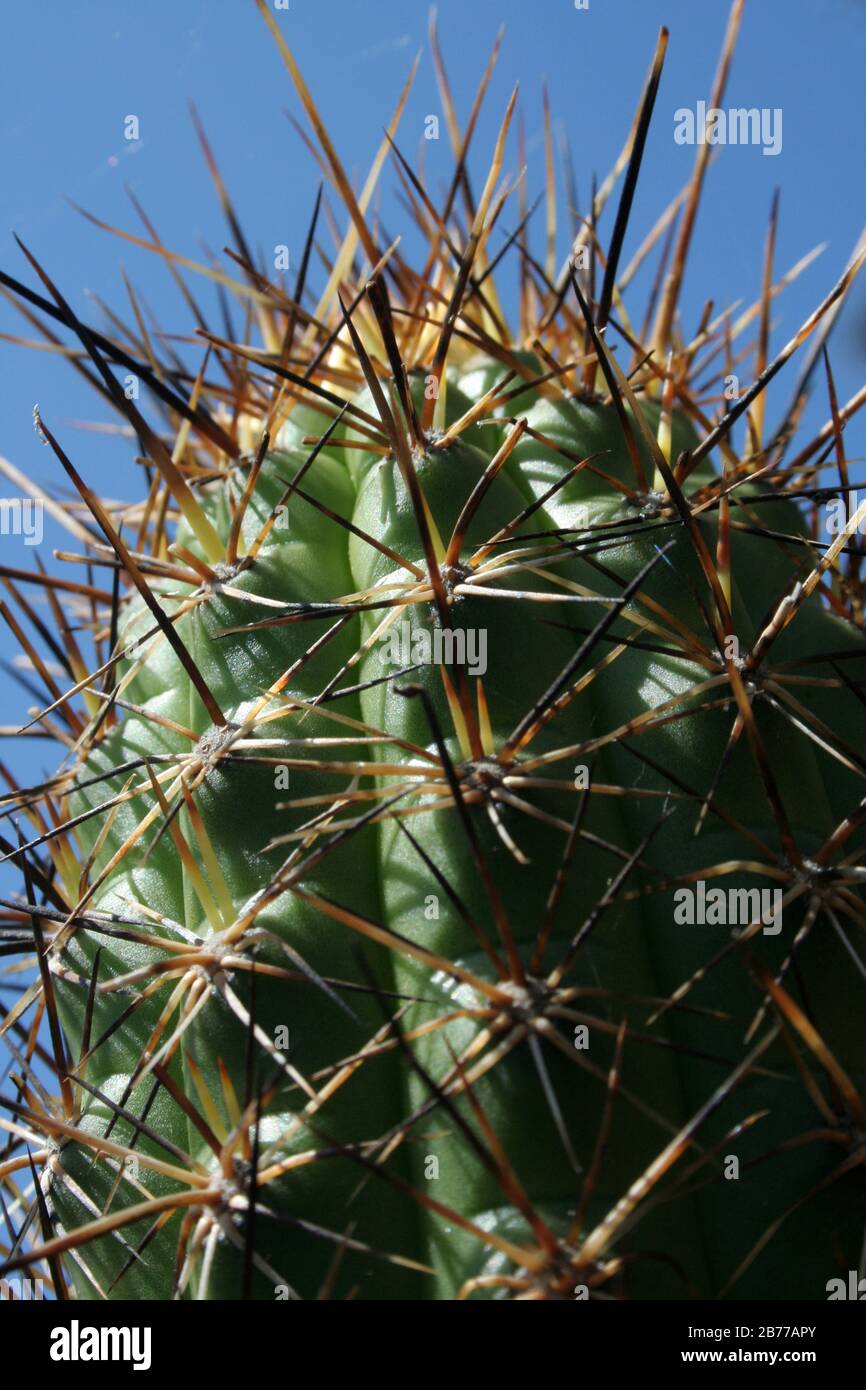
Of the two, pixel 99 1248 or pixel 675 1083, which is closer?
pixel 675 1083

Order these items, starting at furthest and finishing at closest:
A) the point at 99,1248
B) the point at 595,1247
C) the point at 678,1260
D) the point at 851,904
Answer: the point at 99,1248 < the point at 851,904 < the point at 678,1260 < the point at 595,1247

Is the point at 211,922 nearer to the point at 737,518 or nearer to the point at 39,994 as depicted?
the point at 39,994

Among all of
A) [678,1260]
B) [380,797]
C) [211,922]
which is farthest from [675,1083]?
[211,922]

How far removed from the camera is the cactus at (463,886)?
4.15 ft

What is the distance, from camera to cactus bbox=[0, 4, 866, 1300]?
127cm

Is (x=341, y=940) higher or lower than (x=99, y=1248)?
higher

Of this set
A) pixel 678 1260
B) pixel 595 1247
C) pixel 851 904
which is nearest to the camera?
pixel 595 1247

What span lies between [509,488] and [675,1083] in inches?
30.6

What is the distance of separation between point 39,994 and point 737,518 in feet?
3.75

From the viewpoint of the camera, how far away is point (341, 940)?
1426 mm

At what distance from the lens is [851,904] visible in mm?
1377

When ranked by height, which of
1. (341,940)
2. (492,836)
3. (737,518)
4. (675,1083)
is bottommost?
(675,1083)

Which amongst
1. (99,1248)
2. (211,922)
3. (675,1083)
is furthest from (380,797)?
(99,1248)

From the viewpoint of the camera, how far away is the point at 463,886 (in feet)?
4.51
